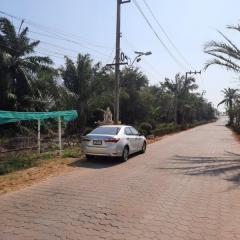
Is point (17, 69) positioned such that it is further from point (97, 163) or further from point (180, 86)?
point (180, 86)

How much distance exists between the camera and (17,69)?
85.9ft

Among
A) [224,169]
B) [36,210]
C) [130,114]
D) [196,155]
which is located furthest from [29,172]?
[130,114]

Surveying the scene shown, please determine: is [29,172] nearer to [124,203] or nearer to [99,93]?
[124,203]

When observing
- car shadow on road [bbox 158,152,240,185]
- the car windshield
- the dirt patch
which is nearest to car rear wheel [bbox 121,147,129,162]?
the car windshield

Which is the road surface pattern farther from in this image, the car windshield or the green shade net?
the green shade net

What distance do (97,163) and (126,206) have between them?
667 centimetres

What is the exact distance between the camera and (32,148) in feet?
57.4

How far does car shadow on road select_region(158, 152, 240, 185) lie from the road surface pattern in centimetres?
8

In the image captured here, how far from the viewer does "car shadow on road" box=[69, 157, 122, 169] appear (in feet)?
43.7

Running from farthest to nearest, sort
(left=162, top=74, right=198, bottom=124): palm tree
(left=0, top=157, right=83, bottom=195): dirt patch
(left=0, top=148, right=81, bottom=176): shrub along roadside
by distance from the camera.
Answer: (left=162, top=74, right=198, bottom=124): palm tree, (left=0, top=148, right=81, bottom=176): shrub along roadside, (left=0, top=157, right=83, bottom=195): dirt patch

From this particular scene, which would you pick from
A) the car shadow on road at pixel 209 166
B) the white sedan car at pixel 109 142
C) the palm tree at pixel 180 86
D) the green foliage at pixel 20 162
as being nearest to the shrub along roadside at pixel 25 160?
the green foliage at pixel 20 162

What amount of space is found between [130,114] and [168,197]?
3332cm

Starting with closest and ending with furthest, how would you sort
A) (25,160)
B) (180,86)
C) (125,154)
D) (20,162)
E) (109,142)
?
1. (20,162)
2. (25,160)
3. (109,142)
4. (125,154)
5. (180,86)

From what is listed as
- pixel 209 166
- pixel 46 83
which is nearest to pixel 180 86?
pixel 46 83
